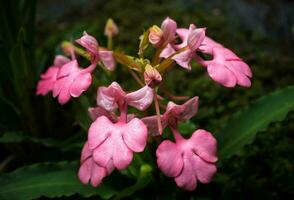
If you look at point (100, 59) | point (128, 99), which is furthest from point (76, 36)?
point (128, 99)

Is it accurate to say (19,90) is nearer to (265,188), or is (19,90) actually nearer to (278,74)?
(265,188)

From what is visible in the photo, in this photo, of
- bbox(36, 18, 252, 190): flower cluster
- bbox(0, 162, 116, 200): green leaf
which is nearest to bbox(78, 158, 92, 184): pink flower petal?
bbox(36, 18, 252, 190): flower cluster

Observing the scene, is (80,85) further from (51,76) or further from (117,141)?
(51,76)

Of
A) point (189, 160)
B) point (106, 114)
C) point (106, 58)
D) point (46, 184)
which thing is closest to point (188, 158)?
point (189, 160)

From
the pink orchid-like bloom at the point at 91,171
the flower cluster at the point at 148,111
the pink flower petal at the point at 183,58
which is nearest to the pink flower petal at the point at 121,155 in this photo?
the flower cluster at the point at 148,111

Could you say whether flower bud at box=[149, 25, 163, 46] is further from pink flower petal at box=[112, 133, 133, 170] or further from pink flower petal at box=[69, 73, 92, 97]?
pink flower petal at box=[112, 133, 133, 170]
